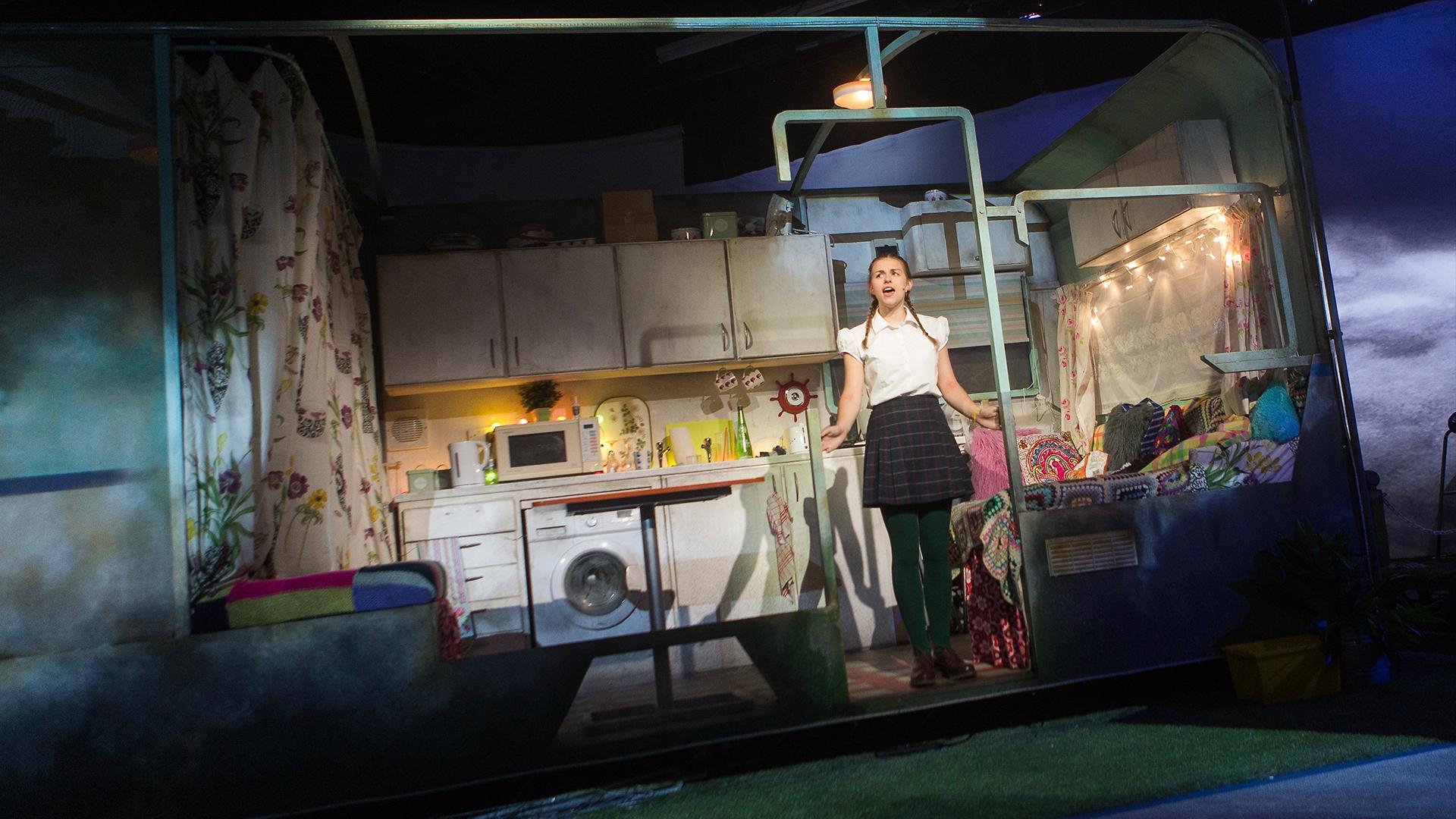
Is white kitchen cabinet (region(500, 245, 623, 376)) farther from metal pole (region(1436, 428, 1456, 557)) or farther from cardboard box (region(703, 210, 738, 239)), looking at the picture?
metal pole (region(1436, 428, 1456, 557))

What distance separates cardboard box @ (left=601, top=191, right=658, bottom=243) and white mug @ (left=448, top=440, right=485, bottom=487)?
1.47 m

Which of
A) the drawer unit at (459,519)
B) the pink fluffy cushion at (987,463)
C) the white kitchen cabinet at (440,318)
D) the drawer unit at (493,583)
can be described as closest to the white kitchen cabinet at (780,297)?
the pink fluffy cushion at (987,463)

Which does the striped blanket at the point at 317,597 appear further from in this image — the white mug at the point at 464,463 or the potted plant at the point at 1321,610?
the potted plant at the point at 1321,610

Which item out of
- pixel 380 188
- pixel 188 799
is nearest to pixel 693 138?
pixel 380 188

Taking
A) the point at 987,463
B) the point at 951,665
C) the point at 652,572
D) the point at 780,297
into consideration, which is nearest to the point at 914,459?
the point at 951,665

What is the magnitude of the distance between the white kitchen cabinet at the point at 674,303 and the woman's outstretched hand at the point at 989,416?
2.23 metres

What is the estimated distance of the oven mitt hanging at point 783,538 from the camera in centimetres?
333

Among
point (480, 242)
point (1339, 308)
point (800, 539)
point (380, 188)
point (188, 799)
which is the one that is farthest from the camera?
point (1339, 308)

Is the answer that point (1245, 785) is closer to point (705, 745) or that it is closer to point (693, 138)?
point (705, 745)

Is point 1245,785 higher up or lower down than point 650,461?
lower down

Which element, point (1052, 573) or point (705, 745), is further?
point (1052, 573)

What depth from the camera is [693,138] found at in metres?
6.58

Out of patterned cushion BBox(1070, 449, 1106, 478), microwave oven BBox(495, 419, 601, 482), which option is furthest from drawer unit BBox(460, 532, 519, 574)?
patterned cushion BBox(1070, 449, 1106, 478)

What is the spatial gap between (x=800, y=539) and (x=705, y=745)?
753 millimetres
